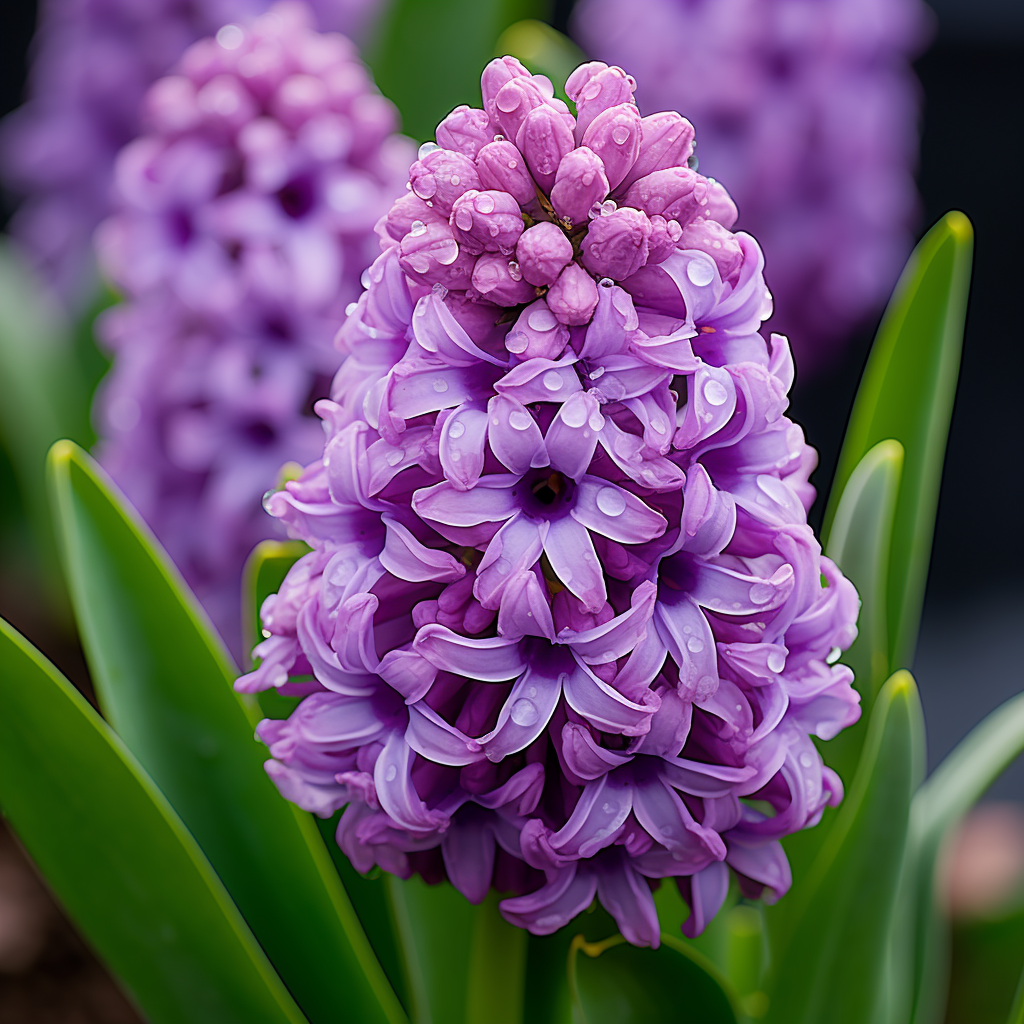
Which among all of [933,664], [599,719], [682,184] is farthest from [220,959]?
[933,664]

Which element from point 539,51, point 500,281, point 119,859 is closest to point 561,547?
point 500,281

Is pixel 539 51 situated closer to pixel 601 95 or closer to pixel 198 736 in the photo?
pixel 601 95

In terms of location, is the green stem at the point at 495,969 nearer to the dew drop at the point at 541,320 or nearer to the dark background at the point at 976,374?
the dew drop at the point at 541,320

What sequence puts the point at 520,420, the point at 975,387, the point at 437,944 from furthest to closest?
the point at 975,387 → the point at 437,944 → the point at 520,420

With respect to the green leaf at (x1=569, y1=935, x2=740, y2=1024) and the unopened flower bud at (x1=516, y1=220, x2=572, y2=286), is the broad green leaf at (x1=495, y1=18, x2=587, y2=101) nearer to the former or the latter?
the unopened flower bud at (x1=516, y1=220, x2=572, y2=286)

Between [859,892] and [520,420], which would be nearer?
[520,420]

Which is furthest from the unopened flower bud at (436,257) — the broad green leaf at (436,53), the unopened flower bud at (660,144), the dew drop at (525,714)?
the broad green leaf at (436,53)
